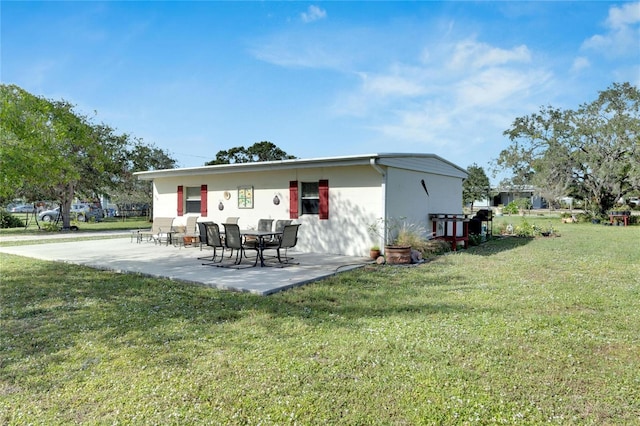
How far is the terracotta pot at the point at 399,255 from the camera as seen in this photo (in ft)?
26.8

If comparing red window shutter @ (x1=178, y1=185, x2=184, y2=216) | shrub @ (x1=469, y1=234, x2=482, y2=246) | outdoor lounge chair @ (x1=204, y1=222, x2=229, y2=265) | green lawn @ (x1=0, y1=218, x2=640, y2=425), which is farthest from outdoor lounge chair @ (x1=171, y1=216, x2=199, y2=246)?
shrub @ (x1=469, y1=234, x2=482, y2=246)

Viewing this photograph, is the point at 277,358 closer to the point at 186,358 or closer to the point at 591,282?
the point at 186,358

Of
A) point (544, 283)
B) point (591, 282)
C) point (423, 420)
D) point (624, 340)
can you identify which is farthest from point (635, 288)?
point (423, 420)

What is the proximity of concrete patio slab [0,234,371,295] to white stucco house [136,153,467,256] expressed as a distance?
84cm

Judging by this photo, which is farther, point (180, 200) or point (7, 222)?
point (7, 222)

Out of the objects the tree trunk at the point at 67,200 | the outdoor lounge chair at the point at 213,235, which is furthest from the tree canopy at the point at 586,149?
the tree trunk at the point at 67,200

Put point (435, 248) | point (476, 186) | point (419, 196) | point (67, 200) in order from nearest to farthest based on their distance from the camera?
point (435, 248) < point (419, 196) < point (67, 200) < point (476, 186)

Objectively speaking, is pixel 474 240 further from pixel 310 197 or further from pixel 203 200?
pixel 203 200

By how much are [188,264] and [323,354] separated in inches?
210

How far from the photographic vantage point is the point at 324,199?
387 inches

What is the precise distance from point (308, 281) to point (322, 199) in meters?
3.87

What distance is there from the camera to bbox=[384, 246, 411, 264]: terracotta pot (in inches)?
321

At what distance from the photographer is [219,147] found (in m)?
37.5

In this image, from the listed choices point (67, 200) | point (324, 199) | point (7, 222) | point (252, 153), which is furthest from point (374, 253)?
point (252, 153)
